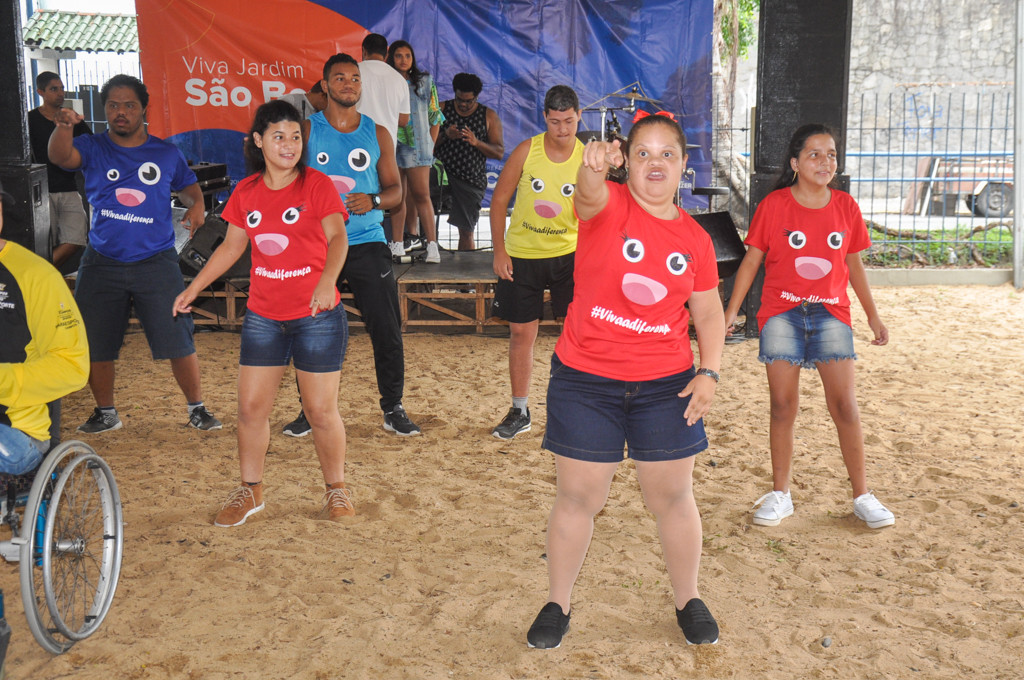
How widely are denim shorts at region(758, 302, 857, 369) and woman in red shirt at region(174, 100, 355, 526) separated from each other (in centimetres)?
194

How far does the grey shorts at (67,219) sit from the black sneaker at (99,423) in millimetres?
3148

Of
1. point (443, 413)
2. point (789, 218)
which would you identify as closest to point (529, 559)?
point (789, 218)

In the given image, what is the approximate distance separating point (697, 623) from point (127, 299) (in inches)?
156

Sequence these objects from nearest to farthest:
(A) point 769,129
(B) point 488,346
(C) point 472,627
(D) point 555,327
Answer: (C) point 472,627, (A) point 769,129, (B) point 488,346, (D) point 555,327

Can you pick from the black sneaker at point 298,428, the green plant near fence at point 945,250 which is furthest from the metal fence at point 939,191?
the black sneaker at point 298,428

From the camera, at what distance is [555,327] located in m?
9.18

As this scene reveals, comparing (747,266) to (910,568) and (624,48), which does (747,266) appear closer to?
(910,568)

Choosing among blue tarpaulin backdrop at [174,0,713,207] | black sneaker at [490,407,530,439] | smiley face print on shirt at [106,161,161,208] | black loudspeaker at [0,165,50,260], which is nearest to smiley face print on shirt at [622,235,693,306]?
black sneaker at [490,407,530,439]

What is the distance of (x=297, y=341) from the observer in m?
4.15

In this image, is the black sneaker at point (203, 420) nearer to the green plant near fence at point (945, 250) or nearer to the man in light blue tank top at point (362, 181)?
the man in light blue tank top at point (362, 181)

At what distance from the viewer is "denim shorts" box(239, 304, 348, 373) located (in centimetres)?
413

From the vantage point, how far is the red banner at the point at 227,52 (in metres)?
10.7

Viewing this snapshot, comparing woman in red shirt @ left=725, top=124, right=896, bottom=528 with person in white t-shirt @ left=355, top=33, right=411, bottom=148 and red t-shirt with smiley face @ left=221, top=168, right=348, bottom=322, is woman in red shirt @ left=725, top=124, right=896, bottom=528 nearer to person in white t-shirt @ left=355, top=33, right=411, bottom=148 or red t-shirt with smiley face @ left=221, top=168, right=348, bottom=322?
red t-shirt with smiley face @ left=221, top=168, right=348, bottom=322

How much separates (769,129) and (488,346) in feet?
10.0
